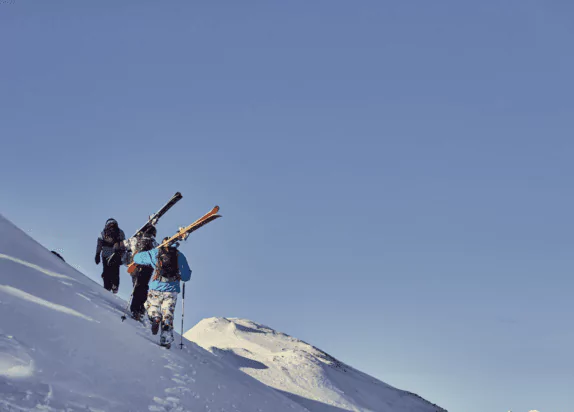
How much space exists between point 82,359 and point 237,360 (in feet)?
69.9

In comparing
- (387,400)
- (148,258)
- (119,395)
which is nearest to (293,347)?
(387,400)

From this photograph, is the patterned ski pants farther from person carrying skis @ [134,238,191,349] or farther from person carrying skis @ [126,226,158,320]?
person carrying skis @ [126,226,158,320]

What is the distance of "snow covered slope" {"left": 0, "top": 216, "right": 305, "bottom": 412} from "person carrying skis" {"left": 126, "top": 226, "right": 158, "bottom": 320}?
0.54 m

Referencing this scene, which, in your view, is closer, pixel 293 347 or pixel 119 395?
pixel 119 395

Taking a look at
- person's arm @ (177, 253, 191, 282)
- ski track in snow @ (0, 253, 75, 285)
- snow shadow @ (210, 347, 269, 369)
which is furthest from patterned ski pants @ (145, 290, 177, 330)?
snow shadow @ (210, 347, 269, 369)

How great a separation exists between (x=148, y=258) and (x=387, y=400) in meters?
23.7

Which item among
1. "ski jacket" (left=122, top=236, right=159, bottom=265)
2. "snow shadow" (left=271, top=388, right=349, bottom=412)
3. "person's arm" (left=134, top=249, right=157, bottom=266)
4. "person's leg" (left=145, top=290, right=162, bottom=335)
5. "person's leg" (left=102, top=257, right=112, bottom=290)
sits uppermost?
"ski jacket" (left=122, top=236, right=159, bottom=265)

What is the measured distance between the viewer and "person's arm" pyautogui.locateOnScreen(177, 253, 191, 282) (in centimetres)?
1285

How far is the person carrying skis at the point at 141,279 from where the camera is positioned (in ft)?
45.1

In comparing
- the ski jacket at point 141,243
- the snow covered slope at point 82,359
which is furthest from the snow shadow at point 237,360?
the ski jacket at point 141,243

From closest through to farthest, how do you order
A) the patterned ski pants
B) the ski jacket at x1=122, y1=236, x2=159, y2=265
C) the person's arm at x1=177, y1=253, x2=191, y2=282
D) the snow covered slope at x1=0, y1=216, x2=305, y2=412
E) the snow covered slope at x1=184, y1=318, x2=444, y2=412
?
the snow covered slope at x1=0, y1=216, x2=305, y2=412, the patterned ski pants, the person's arm at x1=177, y1=253, x2=191, y2=282, the ski jacket at x1=122, y1=236, x2=159, y2=265, the snow covered slope at x1=184, y1=318, x2=444, y2=412

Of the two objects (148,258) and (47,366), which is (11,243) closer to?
(148,258)

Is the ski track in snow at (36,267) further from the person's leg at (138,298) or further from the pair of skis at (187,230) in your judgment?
the pair of skis at (187,230)

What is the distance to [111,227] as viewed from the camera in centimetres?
1609
